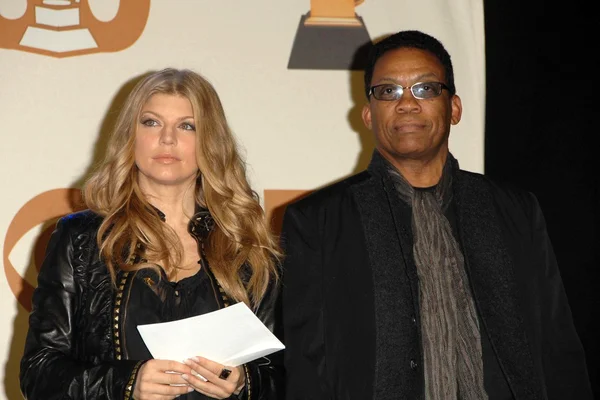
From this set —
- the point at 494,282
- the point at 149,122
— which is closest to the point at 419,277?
the point at 494,282

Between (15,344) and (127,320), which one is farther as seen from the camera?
(15,344)

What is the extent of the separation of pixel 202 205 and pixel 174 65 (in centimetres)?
129

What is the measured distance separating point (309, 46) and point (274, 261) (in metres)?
1.62

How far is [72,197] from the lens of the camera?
4.29 meters

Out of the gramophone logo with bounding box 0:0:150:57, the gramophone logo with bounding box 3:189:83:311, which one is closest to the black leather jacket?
the gramophone logo with bounding box 3:189:83:311

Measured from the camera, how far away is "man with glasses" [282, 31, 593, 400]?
2.95 metres

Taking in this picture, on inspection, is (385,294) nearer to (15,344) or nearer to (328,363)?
(328,363)

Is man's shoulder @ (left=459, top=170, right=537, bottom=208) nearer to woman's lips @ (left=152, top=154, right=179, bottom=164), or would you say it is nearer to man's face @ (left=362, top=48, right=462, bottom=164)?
man's face @ (left=362, top=48, right=462, bottom=164)

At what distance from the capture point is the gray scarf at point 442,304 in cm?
296

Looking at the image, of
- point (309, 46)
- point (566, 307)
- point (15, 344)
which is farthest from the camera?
point (309, 46)

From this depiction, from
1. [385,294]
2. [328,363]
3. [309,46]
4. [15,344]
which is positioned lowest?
[15,344]

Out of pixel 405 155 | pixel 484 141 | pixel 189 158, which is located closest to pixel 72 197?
pixel 189 158

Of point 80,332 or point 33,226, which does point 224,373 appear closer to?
point 80,332

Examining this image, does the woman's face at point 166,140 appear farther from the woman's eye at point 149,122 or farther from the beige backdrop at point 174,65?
the beige backdrop at point 174,65
